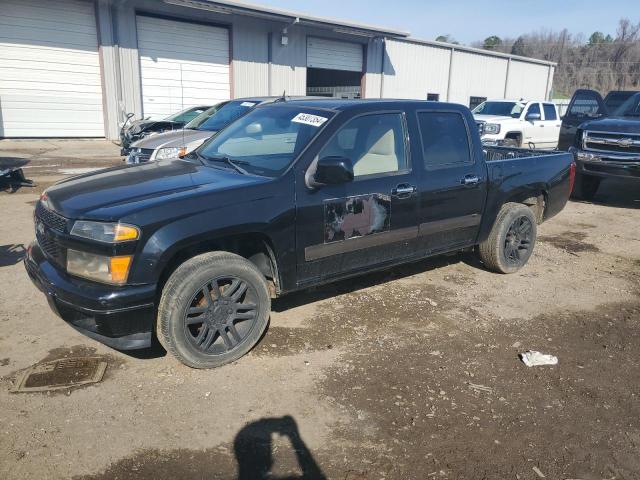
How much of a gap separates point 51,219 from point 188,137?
18.3ft

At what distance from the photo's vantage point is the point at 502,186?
17.4ft

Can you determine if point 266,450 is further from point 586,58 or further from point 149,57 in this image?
point 586,58

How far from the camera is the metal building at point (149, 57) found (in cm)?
1636

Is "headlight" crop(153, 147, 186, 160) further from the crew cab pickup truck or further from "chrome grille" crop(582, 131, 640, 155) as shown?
"chrome grille" crop(582, 131, 640, 155)

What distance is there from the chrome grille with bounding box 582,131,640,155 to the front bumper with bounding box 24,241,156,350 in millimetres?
8793

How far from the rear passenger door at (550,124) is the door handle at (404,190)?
13426mm

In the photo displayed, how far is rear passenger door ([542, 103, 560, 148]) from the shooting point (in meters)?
16.1

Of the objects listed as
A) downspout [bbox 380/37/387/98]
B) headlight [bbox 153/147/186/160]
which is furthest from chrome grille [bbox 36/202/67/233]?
downspout [bbox 380/37/387/98]

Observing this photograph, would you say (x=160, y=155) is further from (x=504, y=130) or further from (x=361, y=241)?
(x=504, y=130)

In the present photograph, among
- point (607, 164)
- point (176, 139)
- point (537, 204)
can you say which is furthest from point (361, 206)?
point (607, 164)

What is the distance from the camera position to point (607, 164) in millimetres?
9203

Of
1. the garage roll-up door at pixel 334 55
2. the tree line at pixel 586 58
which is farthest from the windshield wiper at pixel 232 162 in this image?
the tree line at pixel 586 58

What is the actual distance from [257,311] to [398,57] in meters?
24.5

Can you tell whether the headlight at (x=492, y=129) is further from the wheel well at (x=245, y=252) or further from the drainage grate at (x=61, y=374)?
the drainage grate at (x=61, y=374)
